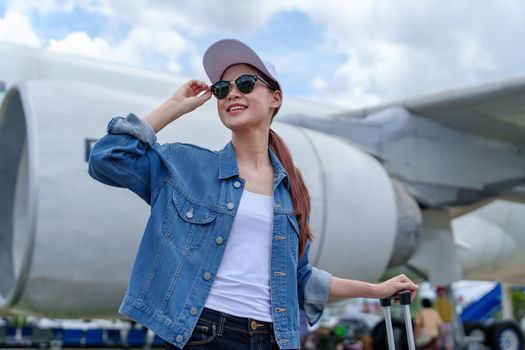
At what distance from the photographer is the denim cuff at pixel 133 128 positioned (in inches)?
56.8

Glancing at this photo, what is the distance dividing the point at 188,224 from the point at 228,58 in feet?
1.25

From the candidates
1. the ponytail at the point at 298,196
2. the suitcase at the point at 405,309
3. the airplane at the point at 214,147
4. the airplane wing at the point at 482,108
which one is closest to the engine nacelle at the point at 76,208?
the airplane at the point at 214,147

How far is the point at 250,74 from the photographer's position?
1593 millimetres

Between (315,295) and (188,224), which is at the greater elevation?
(188,224)

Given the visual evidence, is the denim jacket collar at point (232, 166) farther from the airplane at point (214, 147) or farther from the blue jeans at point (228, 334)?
the airplane at point (214, 147)

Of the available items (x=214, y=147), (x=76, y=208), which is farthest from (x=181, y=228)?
(x=214, y=147)

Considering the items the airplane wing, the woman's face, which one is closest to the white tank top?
the woman's face

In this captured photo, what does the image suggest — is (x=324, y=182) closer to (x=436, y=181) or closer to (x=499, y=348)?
(x=436, y=181)

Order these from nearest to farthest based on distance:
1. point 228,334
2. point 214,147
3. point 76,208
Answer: point 228,334 → point 76,208 → point 214,147

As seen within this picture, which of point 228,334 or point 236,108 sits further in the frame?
point 236,108

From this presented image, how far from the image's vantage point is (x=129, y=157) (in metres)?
1.45

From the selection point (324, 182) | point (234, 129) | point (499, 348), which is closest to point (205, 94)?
point (234, 129)

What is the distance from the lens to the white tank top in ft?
4.70

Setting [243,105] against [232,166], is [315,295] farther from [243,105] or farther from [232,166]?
[243,105]
